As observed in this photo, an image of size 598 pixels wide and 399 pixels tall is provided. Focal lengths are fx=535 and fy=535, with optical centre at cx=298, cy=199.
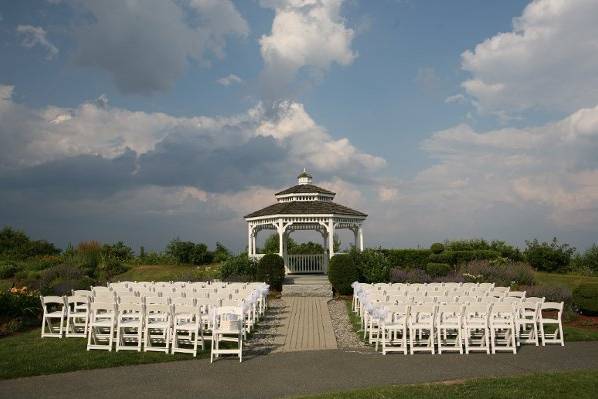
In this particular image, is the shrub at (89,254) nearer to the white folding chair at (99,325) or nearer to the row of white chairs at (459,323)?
the white folding chair at (99,325)

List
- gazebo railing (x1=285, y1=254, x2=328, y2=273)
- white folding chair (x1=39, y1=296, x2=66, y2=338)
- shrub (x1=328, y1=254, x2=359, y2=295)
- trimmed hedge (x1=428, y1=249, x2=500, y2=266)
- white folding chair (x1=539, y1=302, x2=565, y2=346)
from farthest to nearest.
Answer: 1. gazebo railing (x1=285, y1=254, x2=328, y2=273)
2. trimmed hedge (x1=428, y1=249, x2=500, y2=266)
3. shrub (x1=328, y1=254, x2=359, y2=295)
4. white folding chair (x1=39, y1=296, x2=66, y2=338)
5. white folding chair (x1=539, y1=302, x2=565, y2=346)

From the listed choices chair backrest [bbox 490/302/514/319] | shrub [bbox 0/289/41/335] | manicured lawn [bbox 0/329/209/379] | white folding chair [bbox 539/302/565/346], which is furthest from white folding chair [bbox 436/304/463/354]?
shrub [bbox 0/289/41/335]

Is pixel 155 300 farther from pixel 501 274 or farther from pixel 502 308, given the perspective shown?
pixel 501 274

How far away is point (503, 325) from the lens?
417 inches

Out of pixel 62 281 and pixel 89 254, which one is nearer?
pixel 62 281

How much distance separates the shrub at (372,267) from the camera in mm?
23438

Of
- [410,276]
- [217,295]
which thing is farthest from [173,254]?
[217,295]

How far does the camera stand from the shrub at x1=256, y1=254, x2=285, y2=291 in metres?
23.0

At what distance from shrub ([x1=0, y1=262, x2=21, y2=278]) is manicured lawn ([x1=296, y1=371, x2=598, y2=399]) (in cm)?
2521

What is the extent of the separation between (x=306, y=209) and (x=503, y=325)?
16.2 metres

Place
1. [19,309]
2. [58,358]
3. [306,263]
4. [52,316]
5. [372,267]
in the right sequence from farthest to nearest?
[306,263], [372,267], [19,309], [52,316], [58,358]

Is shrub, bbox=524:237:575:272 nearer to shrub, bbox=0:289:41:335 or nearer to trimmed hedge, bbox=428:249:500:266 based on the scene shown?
trimmed hedge, bbox=428:249:500:266

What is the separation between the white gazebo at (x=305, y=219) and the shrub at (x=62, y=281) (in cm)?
812

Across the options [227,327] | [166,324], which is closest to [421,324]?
[227,327]
